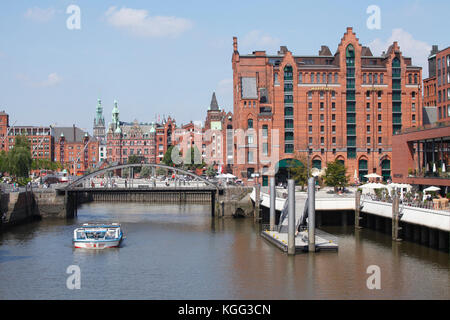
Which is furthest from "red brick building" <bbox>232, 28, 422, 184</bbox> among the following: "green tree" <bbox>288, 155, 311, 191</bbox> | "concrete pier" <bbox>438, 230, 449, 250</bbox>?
"concrete pier" <bbox>438, 230, 449, 250</bbox>

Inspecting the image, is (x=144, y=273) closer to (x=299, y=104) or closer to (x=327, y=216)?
(x=327, y=216)

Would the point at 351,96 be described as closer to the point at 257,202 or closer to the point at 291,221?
the point at 257,202

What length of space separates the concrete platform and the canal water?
948 mm

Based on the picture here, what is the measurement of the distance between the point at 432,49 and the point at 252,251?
111592 mm

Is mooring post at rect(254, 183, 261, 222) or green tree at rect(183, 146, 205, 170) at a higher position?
green tree at rect(183, 146, 205, 170)

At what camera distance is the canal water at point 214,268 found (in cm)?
4041

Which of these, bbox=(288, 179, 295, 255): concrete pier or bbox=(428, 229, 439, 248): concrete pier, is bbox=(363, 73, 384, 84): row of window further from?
bbox=(288, 179, 295, 255): concrete pier

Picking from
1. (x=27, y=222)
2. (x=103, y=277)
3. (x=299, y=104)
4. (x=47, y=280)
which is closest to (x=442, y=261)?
(x=103, y=277)

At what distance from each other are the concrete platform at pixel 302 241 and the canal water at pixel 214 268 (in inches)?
37.3

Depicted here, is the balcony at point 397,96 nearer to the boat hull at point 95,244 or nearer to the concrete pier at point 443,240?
the concrete pier at point 443,240

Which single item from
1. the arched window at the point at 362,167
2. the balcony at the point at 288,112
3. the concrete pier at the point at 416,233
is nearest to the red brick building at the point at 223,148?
the balcony at the point at 288,112

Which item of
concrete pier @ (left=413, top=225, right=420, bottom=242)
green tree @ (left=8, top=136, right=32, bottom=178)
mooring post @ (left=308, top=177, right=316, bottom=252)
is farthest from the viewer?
green tree @ (left=8, top=136, right=32, bottom=178)

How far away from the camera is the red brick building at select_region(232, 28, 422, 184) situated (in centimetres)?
11581

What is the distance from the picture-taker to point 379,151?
117500mm
